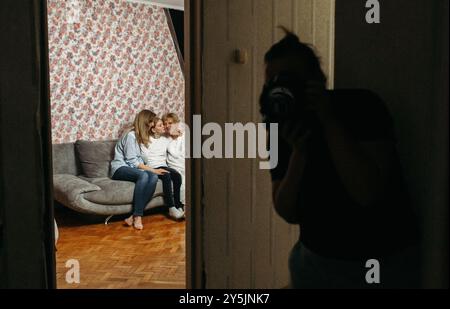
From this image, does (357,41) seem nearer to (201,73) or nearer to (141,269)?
(201,73)

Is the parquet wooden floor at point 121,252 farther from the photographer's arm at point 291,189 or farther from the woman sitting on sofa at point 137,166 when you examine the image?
the photographer's arm at point 291,189

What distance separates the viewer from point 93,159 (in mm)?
→ 4129

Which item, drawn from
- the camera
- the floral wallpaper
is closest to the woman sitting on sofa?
the floral wallpaper

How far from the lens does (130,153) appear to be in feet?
13.1

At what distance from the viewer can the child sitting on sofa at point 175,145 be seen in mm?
4113

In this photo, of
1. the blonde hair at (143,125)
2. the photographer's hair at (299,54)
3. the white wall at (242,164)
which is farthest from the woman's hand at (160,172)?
the photographer's hair at (299,54)

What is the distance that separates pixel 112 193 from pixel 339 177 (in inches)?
122

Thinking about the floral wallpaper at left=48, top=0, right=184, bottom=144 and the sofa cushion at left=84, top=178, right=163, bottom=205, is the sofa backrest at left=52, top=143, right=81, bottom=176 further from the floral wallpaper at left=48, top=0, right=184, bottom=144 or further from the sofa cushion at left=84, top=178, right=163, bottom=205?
the sofa cushion at left=84, top=178, right=163, bottom=205

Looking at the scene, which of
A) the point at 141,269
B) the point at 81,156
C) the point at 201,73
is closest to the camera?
the point at 201,73

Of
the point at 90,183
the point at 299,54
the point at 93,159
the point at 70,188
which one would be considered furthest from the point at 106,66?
the point at 299,54

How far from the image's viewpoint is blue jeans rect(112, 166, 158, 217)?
12.2ft

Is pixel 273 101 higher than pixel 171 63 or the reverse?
the reverse

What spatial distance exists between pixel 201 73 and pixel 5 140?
747 millimetres
